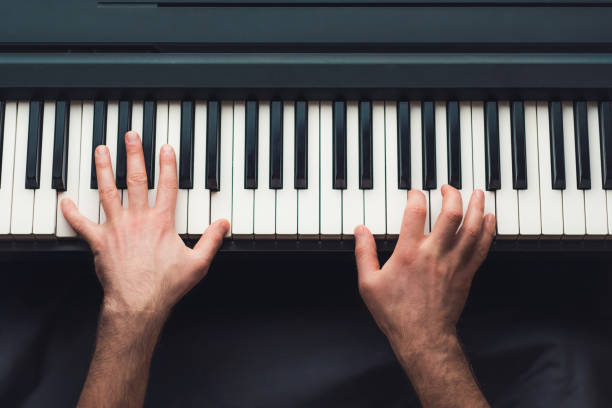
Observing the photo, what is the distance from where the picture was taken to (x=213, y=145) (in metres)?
1.20

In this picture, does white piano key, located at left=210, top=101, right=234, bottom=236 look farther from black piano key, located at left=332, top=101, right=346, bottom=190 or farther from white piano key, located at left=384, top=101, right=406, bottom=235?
white piano key, located at left=384, top=101, right=406, bottom=235

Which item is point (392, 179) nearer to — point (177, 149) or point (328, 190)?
point (328, 190)

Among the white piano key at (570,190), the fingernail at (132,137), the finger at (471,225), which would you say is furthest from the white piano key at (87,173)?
the white piano key at (570,190)

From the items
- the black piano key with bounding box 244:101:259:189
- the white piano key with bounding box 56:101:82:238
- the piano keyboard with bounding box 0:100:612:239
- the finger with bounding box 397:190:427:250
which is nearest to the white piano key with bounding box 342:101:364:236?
the piano keyboard with bounding box 0:100:612:239

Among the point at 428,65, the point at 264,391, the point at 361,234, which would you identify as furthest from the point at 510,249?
the point at 264,391

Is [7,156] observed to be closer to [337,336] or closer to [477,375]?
[337,336]

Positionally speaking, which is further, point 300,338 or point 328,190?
point 300,338

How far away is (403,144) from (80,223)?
30.8 inches

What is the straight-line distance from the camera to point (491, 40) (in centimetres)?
121

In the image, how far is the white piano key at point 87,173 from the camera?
120cm

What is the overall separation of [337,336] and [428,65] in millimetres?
757

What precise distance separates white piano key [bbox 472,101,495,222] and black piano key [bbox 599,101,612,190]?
0.89 feet

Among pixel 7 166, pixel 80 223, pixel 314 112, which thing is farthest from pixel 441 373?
pixel 7 166

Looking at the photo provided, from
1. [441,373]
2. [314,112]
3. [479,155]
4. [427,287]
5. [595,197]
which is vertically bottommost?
[441,373]
